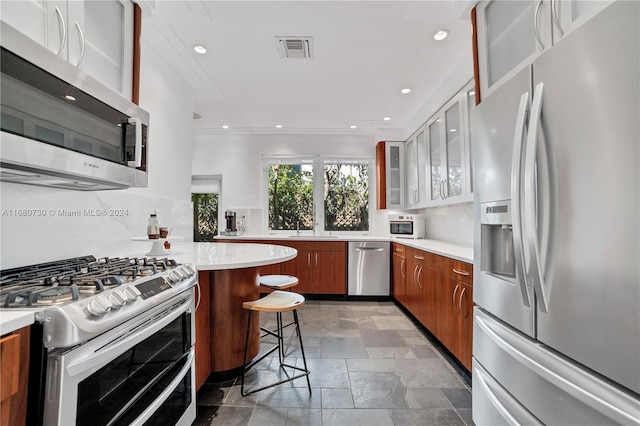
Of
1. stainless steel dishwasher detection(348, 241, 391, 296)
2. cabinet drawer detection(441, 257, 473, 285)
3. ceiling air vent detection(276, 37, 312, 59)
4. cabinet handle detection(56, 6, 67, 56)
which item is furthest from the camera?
stainless steel dishwasher detection(348, 241, 391, 296)

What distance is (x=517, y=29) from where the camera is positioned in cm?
128

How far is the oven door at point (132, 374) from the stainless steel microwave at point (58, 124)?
610 mm

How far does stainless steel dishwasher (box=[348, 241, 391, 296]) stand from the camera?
409cm

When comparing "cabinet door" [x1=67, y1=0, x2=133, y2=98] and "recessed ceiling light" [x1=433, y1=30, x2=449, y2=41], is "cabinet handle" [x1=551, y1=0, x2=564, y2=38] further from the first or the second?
"cabinet door" [x1=67, y1=0, x2=133, y2=98]

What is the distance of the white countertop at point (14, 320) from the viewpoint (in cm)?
65

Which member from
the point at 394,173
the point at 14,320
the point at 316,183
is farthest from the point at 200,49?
the point at 394,173

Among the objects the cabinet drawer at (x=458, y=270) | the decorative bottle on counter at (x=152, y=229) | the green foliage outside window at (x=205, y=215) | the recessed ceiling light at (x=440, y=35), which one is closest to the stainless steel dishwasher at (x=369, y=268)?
the cabinet drawer at (x=458, y=270)

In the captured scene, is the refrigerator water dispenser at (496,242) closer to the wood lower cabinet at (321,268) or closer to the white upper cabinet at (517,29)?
the white upper cabinet at (517,29)

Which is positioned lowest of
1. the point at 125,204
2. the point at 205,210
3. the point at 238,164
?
the point at 125,204

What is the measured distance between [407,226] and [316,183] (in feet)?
5.68

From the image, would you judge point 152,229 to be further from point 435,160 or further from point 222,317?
point 435,160

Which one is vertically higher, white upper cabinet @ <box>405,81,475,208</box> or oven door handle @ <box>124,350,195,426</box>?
white upper cabinet @ <box>405,81,475,208</box>

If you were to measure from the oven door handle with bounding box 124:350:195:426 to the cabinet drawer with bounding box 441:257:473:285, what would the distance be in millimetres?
1777

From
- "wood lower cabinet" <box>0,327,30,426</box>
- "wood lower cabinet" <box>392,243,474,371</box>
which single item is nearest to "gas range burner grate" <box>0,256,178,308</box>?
"wood lower cabinet" <box>0,327,30,426</box>
